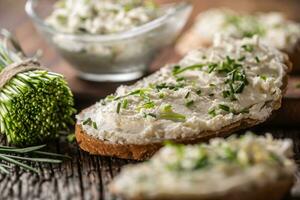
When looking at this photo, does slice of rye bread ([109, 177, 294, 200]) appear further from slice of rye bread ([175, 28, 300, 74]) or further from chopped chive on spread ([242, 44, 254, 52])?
slice of rye bread ([175, 28, 300, 74])

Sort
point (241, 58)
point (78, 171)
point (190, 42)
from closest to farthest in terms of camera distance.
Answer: point (78, 171) → point (241, 58) → point (190, 42)

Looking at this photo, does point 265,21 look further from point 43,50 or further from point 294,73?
point 43,50

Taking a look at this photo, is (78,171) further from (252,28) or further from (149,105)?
(252,28)

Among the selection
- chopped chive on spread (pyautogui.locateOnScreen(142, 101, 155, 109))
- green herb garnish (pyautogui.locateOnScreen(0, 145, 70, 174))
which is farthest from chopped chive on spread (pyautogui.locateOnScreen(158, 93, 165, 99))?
green herb garnish (pyautogui.locateOnScreen(0, 145, 70, 174))

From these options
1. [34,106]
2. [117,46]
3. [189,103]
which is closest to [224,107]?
[189,103]

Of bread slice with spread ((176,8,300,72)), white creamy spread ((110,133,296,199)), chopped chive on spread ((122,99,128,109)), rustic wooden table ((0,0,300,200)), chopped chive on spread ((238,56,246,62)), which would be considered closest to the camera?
white creamy spread ((110,133,296,199))

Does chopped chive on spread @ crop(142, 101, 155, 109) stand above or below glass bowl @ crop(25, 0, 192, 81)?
below

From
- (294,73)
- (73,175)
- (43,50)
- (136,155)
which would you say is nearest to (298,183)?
(136,155)
